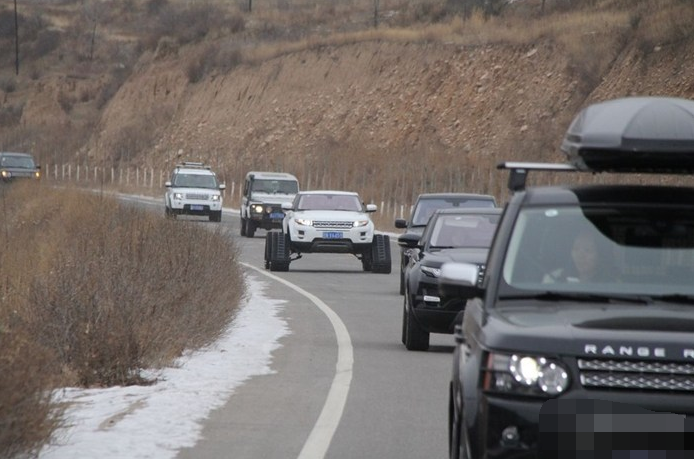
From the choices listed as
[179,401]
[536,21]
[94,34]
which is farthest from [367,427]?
[94,34]

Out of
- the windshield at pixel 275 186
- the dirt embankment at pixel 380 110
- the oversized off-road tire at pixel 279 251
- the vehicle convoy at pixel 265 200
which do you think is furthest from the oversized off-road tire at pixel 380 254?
the dirt embankment at pixel 380 110

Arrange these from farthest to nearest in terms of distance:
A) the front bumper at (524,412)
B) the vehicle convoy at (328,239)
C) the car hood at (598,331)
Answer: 1. the vehicle convoy at (328,239)
2. the car hood at (598,331)
3. the front bumper at (524,412)

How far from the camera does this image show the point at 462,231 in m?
19.2

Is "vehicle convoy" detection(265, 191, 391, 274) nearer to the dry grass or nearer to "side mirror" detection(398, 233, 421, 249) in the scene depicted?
the dry grass

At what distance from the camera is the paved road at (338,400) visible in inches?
406

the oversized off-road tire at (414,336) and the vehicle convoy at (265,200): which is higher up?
the oversized off-road tire at (414,336)

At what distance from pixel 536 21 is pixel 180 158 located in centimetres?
2566

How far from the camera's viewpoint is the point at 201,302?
693 inches

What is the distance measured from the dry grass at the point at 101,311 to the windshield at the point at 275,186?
84.6ft

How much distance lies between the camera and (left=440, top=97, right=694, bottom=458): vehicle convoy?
22.0 ft

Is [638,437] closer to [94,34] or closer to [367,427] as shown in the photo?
[367,427]

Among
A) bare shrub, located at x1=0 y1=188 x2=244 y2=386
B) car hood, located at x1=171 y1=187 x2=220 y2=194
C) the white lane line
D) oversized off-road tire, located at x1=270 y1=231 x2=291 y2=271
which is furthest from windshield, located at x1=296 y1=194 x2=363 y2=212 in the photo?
car hood, located at x1=171 y1=187 x2=220 y2=194

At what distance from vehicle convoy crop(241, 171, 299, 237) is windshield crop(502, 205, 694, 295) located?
38.6 meters

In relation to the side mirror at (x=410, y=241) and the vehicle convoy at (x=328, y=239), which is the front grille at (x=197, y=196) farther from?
the side mirror at (x=410, y=241)
